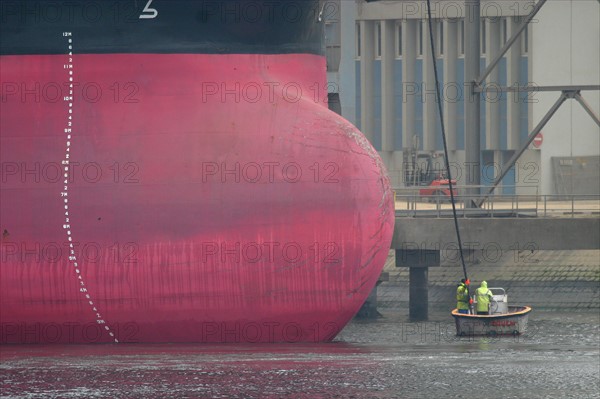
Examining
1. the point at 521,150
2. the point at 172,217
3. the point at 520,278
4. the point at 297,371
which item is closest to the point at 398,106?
the point at 520,278

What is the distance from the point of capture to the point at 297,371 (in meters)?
24.9

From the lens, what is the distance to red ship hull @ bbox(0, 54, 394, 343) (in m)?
27.7

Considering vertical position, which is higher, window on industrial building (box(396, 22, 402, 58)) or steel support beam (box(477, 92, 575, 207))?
window on industrial building (box(396, 22, 402, 58))

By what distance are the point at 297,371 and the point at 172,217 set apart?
478cm

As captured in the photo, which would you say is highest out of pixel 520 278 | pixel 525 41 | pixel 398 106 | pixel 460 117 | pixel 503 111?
pixel 525 41

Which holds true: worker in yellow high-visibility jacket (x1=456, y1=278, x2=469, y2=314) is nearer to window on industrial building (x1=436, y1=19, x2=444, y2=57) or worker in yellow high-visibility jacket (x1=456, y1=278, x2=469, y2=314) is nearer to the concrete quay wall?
the concrete quay wall

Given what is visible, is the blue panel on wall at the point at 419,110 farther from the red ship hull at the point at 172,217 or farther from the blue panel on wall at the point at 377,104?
the red ship hull at the point at 172,217

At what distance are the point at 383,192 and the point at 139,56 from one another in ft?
19.9

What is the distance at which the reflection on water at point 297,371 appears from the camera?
22.8 m

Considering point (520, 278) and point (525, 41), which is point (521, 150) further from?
point (525, 41)

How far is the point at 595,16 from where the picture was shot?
65562 mm

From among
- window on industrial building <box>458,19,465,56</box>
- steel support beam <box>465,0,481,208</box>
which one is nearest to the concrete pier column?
steel support beam <box>465,0,481,208</box>

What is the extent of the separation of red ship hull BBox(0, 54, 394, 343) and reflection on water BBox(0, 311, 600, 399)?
705 mm

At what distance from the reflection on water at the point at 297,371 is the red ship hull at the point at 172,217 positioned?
70 centimetres
